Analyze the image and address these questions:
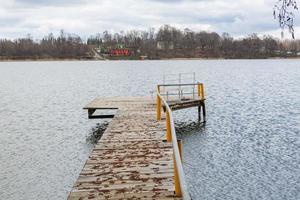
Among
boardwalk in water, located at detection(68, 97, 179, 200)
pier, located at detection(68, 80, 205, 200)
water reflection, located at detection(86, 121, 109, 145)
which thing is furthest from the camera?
water reflection, located at detection(86, 121, 109, 145)

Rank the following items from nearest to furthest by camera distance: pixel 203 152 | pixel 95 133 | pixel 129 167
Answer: pixel 129 167 → pixel 203 152 → pixel 95 133

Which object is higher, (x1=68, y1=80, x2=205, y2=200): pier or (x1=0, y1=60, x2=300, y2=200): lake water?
(x1=68, y1=80, x2=205, y2=200): pier

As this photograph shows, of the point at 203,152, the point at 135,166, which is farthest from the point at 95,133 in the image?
the point at 135,166

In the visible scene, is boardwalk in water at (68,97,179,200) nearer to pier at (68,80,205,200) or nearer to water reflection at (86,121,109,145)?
pier at (68,80,205,200)

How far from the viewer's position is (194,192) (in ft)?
42.1

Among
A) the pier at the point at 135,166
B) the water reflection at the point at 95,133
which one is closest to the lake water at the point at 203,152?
the water reflection at the point at 95,133

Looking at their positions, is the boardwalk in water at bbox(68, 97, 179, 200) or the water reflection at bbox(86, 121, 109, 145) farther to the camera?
the water reflection at bbox(86, 121, 109, 145)

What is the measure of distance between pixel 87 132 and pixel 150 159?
46.2ft

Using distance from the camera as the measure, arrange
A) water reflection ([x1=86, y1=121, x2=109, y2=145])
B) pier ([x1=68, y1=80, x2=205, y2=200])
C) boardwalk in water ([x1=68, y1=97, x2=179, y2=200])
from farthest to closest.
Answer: water reflection ([x1=86, y1=121, x2=109, y2=145]) < boardwalk in water ([x1=68, y1=97, x2=179, y2=200]) < pier ([x1=68, y1=80, x2=205, y2=200])

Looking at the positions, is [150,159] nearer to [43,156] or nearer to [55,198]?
[55,198]

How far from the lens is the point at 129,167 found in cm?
887

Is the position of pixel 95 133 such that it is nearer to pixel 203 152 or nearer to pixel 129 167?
pixel 203 152

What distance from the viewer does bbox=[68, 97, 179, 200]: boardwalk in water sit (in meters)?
7.23

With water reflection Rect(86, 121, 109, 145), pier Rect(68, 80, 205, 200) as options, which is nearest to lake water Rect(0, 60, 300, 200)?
water reflection Rect(86, 121, 109, 145)
